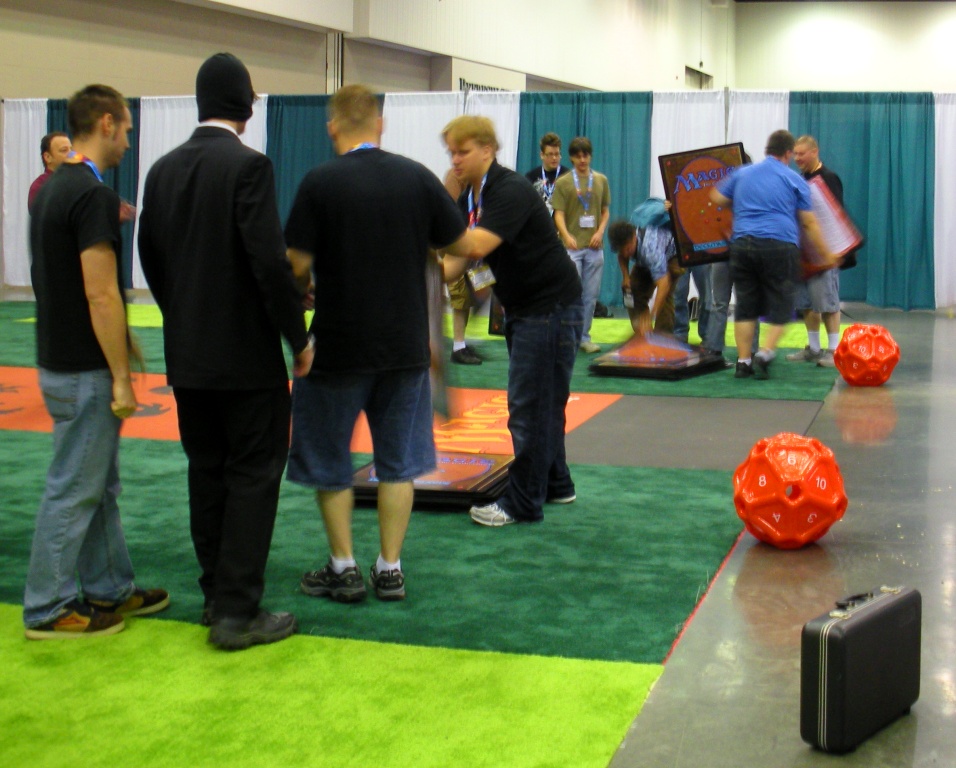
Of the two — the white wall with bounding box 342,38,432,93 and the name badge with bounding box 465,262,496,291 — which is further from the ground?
the white wall with bounding box 342,38,432,93

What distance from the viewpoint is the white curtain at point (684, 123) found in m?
14.2

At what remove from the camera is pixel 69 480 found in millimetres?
3629

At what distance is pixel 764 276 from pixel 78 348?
20.4 ft

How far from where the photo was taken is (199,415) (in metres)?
3.64

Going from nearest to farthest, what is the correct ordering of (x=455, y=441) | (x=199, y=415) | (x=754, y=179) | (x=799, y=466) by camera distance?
(x=199, y=415), (x=799, y=466), (x=455, y=441), (x=754, y=179)

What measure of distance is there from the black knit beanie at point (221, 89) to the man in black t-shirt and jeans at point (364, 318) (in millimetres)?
320

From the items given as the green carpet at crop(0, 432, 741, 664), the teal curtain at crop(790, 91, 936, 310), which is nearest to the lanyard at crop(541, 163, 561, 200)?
the teal curtain at crop(790, 91, 936, 310)

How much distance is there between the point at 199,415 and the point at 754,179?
6.05 m

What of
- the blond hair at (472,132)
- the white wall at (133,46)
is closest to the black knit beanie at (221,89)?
the blond hair at (472,132)

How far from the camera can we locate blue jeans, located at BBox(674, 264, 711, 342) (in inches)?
401

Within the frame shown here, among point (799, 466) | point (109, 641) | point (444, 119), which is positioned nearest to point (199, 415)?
point (109, 641)

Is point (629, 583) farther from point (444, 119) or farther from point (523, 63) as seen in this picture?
point (523, 63)

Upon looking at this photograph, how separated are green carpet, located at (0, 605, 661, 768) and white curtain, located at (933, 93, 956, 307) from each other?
12079 millimetres

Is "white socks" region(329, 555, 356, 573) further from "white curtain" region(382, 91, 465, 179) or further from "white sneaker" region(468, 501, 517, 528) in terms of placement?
"white curtain" region(382, 91, 465, 179)
